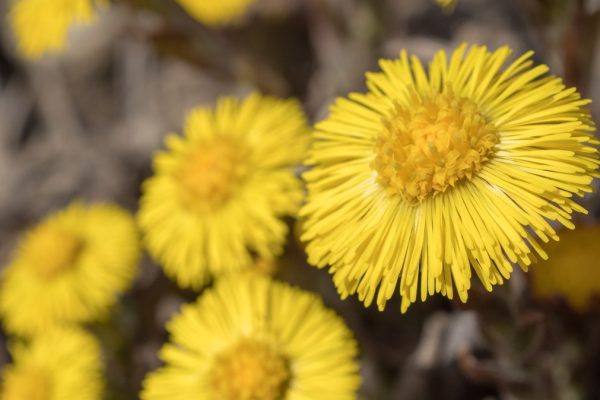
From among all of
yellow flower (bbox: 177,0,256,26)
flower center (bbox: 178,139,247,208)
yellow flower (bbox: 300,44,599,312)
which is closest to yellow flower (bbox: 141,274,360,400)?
flower center (bbox: 178,139,247,208)

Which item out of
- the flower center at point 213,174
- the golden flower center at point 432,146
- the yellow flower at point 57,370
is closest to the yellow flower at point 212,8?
the flower center at point 213,174

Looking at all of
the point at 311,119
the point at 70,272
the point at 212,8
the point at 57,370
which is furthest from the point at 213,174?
A: the point at 212,8

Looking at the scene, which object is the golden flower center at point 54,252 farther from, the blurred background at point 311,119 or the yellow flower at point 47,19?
the yellow flower at point 47,19

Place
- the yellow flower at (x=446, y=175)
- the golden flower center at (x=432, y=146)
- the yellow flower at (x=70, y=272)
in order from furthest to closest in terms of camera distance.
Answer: the yellow flower at (x=70, y=272) → the golden flower center at (x=432, y=146) → the yellow flower at (x=446, y=175)

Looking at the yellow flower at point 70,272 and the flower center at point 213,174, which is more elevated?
the flower center at point 213,174

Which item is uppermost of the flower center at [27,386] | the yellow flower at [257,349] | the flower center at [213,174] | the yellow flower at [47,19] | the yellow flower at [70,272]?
the yellow flower at [47,19]

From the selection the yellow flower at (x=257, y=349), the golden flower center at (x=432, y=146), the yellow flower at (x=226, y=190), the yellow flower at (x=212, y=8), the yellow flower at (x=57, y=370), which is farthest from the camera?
the yellow flower at (x=212, y=8)
